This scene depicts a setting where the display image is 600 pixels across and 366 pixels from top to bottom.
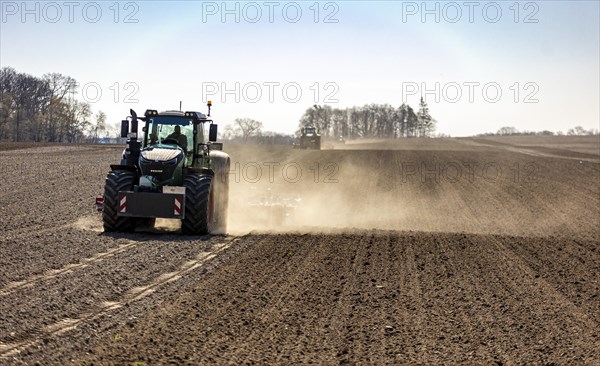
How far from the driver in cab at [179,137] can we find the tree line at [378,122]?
121952mm

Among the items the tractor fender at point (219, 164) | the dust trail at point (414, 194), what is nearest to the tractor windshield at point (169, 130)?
the tractor fender at point (219, 164)

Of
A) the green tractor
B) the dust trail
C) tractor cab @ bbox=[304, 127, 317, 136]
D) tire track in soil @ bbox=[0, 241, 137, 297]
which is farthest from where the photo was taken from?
tractor cab @ bbox=[304, 127, 317, 136]

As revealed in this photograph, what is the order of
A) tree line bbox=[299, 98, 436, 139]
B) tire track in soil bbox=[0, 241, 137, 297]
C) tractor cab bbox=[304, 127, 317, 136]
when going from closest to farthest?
1. tire track in soil bbox=[0, 241, 137, 297]
2. tractor cab bbox=[304, 127, 317, 136]
3. tree line bbox=[299, 98, 436, 139]

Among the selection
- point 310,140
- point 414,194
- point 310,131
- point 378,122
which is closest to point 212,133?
point 414,194

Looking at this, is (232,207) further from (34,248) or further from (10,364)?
(10,364)

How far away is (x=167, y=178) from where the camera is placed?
14.6m

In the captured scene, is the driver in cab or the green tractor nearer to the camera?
the green tractor

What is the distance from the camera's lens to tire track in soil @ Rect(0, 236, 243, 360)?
6.25 meters

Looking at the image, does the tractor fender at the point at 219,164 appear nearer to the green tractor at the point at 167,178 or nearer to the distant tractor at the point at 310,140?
the green tractor at the point at 167,178

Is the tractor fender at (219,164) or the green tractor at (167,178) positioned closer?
the green tractor at (167,178)

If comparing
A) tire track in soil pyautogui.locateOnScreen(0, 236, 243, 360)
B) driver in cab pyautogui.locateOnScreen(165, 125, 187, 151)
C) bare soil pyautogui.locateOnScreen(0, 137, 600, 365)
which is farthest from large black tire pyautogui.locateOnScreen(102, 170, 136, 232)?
tire track in soil pyautogui.locateOnScreen(0, 236, 243, 360)

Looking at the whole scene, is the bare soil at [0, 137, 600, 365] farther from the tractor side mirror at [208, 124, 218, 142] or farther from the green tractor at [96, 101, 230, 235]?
the tractor side mirror at [208, 124, 218, 142]

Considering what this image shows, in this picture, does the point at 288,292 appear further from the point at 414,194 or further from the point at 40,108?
the point at 40,108

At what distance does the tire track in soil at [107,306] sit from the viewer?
625cm
